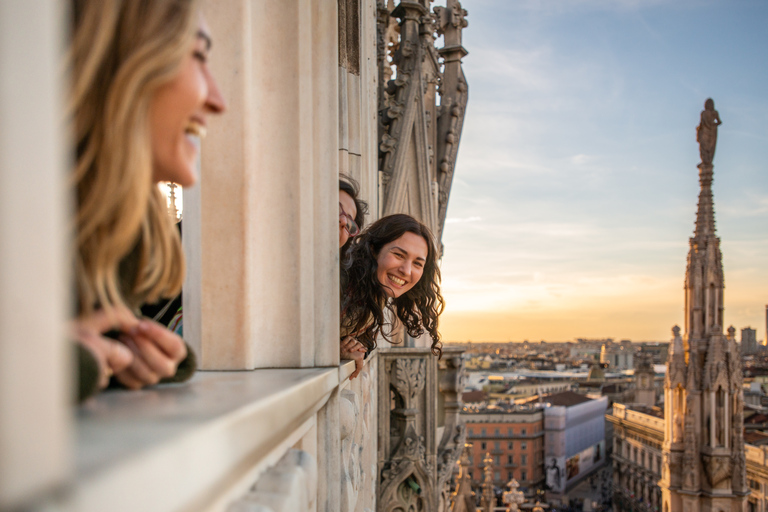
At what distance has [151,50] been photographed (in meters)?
0.58

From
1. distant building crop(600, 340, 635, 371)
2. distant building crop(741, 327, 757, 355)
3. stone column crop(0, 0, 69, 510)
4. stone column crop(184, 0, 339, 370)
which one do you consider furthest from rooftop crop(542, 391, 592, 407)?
stone column crop(0, 0, 69, 510)

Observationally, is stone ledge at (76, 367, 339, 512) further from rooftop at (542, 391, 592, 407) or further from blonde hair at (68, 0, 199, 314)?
rooftop at (542, 391, 592, 407)

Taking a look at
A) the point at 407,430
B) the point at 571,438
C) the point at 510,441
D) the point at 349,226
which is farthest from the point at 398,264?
the point at 571,438

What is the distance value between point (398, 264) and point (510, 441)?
178 ft

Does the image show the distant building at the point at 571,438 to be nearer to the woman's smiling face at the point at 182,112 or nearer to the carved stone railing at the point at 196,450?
the carved stone railing at the point at 196,450

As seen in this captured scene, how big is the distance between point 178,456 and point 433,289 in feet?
8.16

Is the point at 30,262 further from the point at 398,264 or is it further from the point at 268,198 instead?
the point at 398,264

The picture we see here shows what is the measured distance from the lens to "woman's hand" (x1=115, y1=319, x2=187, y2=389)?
77cm

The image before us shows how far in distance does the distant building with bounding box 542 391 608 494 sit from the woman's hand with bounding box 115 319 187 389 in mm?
57172

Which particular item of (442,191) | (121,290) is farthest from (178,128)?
(442,191)

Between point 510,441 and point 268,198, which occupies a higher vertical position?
point 268,198

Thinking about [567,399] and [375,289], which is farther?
[567,399]

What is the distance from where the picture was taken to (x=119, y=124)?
567 millimetres

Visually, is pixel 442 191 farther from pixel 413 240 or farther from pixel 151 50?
pixel 151 50
